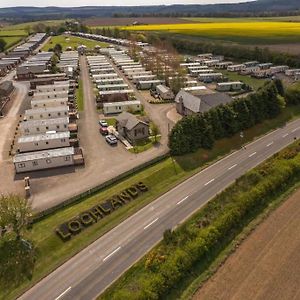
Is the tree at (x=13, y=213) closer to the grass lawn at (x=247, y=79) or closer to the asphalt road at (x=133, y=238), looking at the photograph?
the asphalt road at (x=133, y=238)

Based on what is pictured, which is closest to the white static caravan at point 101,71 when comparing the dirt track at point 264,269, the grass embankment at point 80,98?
the grass embankment at point 80,98

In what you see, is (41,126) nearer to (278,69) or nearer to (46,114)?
(46,114)

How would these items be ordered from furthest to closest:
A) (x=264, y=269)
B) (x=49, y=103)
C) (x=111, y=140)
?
(x=49, y=103)
(x=111, y=140)
(x=264, y=269)

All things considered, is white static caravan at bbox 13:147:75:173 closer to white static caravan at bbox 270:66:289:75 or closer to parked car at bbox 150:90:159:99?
→ parked car at bbox 150:90:159:99

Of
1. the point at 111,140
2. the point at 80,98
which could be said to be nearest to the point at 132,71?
the point at 80,98

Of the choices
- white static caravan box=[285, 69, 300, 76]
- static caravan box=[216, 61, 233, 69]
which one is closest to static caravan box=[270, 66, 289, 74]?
white static caravan box=[285, 69, 300, 76]

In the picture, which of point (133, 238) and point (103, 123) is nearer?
point (133, 238)

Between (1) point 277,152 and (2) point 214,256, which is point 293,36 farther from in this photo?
(2) point 214,256
